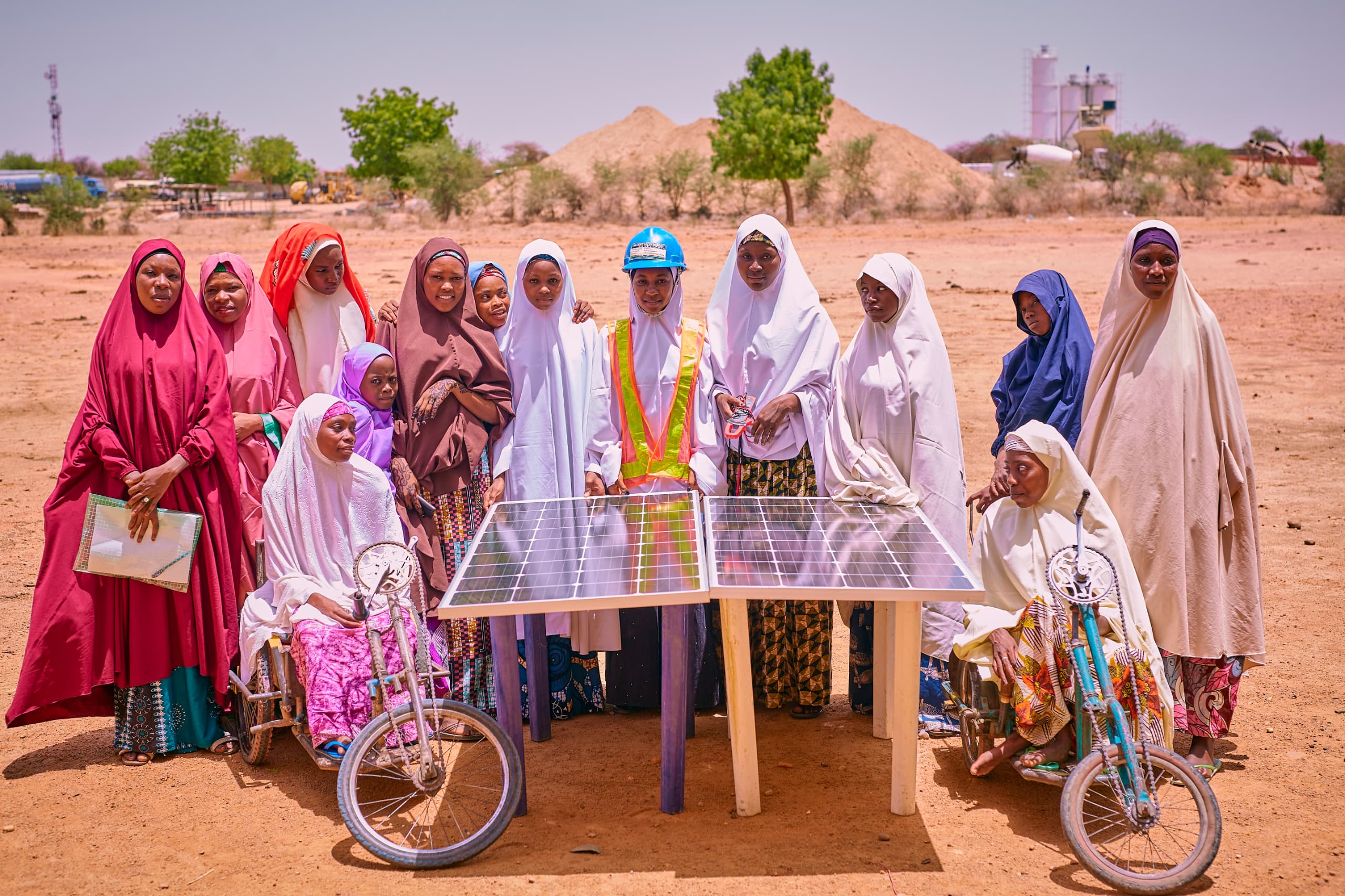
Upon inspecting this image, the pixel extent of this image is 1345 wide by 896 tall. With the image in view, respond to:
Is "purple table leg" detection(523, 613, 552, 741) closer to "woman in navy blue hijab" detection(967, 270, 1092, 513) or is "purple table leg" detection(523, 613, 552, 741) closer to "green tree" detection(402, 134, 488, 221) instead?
"woman in navy blue hijab" detection(967, 270, 1092, 513)

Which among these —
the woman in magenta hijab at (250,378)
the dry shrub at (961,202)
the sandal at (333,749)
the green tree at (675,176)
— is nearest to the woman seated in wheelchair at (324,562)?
the sandal at (333,749)

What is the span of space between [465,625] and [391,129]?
4505 cm

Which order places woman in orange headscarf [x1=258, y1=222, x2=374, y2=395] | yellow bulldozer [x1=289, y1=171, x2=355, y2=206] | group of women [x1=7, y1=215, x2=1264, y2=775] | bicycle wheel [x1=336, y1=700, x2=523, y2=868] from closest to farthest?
bicycle wheel [x1=336, y1=700, x2=523, y2=868], group of women [x1=7, y1=215, x2=1264, y2=775], woman in orange headscarf [x1=258, y1=222, x2=374, y2=395], yellow bulldozer [x1=289, y1=171, x2=355, y2=206]

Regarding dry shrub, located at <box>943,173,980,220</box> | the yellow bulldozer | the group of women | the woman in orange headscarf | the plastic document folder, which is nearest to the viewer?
the group of women

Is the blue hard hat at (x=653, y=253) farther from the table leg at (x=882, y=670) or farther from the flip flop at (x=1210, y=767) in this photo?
the flip flop at (x=1210, y=767)

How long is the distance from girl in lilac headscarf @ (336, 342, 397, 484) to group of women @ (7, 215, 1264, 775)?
0.01 m

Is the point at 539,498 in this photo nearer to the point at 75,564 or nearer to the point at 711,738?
the point at 711,738

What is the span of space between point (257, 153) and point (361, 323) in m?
58.9

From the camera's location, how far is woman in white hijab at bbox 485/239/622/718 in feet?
15.0

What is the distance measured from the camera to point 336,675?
3.97 metres

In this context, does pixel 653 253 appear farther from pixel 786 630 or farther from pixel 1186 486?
pixel 1186 486

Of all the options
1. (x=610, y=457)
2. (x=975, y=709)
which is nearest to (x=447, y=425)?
(x=610, y=457)

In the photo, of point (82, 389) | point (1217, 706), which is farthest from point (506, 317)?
point (82, 389)

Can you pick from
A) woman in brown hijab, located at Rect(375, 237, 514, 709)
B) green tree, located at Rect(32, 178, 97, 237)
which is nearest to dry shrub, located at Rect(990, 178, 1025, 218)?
green tree, located at Rect(32, 178, 97, 237)
